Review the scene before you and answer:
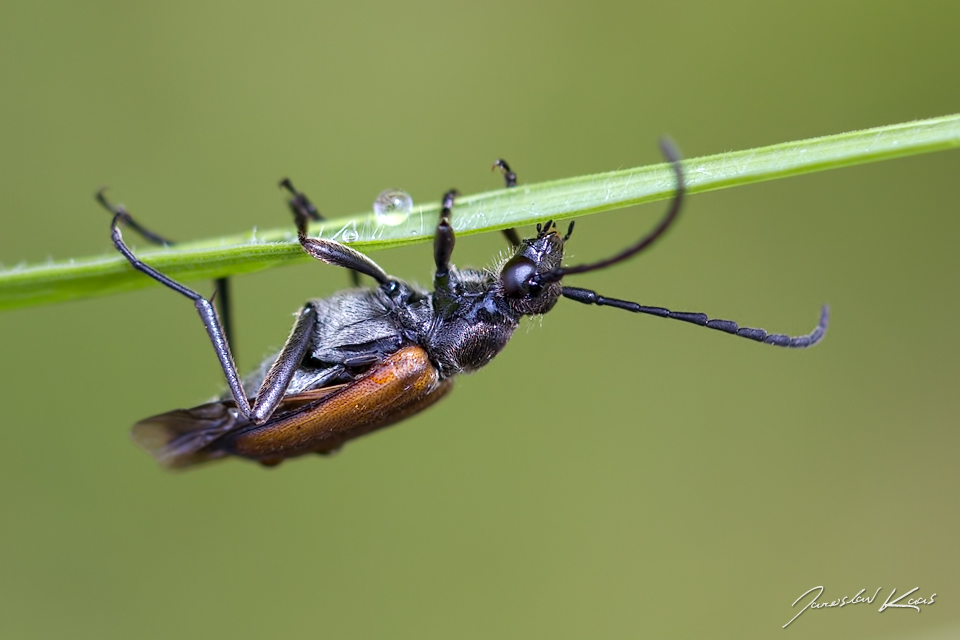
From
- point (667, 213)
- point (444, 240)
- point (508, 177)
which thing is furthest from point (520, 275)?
point (667, 213)

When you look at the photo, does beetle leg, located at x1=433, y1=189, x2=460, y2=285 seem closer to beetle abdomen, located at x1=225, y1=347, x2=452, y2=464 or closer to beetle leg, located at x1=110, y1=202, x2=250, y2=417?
beetle abdomen, located at x1=225, y1=347, x2=452, y2=464

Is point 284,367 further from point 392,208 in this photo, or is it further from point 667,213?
point 667,213

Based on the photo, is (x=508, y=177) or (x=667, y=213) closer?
(x=667, y=213)

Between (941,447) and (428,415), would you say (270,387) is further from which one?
(941,447)

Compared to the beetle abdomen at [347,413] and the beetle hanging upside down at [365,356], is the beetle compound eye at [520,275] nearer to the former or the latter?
the beetle hanging upside down at [365,356]

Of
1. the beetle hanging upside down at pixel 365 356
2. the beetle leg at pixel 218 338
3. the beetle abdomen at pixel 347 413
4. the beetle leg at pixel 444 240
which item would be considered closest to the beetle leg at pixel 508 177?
the beetle hanging upside down at pixel 365 356
